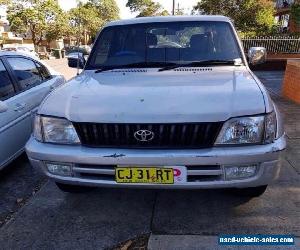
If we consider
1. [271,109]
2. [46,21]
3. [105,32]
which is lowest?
[46,21]

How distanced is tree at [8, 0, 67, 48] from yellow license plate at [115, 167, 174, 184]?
1684 inches

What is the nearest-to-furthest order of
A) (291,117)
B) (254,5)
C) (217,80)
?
(217,80) → (291,117) → (254,5)

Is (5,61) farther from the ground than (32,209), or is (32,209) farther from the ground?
(5,61)

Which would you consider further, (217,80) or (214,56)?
(214,56)

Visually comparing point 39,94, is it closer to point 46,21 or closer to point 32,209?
point 32,209

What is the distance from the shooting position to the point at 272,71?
14.8 m

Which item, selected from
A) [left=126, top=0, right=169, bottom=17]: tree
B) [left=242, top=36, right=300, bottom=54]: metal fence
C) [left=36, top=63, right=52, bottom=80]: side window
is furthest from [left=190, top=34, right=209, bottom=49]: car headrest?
[left=126, top=0, right=169, bottom=17]: tree

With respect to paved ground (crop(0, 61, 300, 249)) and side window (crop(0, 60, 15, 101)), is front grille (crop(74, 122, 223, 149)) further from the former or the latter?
side window (crop(0, 60, 15, 101))

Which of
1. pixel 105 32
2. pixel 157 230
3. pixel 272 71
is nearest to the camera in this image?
pixel 157 230

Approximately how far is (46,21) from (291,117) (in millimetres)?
42805

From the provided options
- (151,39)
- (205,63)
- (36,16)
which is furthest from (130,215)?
(36,16)

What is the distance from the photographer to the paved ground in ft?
9.77

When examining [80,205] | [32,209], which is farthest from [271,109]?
[32,209]

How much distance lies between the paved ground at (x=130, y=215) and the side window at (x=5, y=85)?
3.42ft
